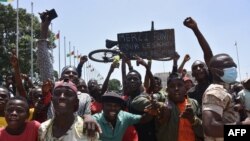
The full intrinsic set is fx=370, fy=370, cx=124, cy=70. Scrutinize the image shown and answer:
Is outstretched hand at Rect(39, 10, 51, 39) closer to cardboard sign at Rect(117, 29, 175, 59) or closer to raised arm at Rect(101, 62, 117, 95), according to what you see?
raised arm at Rect(101, 62, 117, 95)

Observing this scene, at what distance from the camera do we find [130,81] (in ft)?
16.9

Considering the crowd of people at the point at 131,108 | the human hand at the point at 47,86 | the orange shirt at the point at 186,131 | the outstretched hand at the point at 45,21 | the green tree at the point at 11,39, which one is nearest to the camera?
the crowd of people at the point at 131,108

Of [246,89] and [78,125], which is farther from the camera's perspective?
[246,89]

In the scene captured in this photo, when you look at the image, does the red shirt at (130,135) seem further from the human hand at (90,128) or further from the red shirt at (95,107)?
the red shirt at (95,107)

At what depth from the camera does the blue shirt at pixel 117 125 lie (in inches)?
163

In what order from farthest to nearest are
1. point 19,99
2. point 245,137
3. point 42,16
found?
point 42,16 → point 19,99 → point 245,137

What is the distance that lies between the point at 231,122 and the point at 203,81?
194cm

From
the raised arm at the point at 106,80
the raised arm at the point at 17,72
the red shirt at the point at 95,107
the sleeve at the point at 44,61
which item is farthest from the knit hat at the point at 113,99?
the raised arm at the point at 106,80

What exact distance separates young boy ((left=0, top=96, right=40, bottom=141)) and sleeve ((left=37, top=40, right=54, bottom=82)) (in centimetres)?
127

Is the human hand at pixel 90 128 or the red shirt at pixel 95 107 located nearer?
the human hand at pixel 90 128

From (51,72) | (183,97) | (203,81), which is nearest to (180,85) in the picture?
(183,97)

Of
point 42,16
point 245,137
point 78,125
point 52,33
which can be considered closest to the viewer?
point 245,137

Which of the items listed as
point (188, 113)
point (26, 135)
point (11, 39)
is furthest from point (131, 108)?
point (11, 39)

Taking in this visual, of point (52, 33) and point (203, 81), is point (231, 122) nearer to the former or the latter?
point (203, 81)
